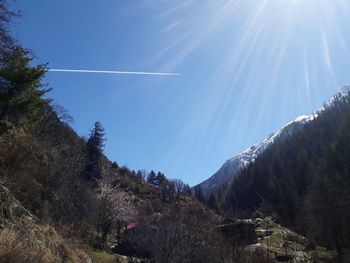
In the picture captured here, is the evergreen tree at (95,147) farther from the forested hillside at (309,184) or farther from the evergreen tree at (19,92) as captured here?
the evergreen tree at (19,92)

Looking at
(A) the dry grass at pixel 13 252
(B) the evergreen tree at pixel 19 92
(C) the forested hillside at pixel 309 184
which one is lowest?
(A) the dry grass at pixel 13 252

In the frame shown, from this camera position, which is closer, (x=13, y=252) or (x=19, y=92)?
(x=13, y=252)

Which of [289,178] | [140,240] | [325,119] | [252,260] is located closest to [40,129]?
[140,240]

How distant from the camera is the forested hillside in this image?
146 feet

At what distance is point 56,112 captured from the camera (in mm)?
58969

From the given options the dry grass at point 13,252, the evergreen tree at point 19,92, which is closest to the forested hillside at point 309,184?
the dry grass at point 13,252

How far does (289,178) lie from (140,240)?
240 feet

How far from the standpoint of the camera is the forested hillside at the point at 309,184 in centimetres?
4459

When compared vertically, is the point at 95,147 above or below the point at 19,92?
above

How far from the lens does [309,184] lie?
83125mm

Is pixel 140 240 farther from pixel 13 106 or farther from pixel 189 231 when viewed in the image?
pixel 13 106

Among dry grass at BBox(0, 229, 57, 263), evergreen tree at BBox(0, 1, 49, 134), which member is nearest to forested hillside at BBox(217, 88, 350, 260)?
dry grass at BBox(0, 229, 57, 263)

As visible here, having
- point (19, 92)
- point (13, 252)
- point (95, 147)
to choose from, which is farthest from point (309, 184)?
point (13, 252)

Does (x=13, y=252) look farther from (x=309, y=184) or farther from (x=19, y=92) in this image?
(x=309, y=184)
